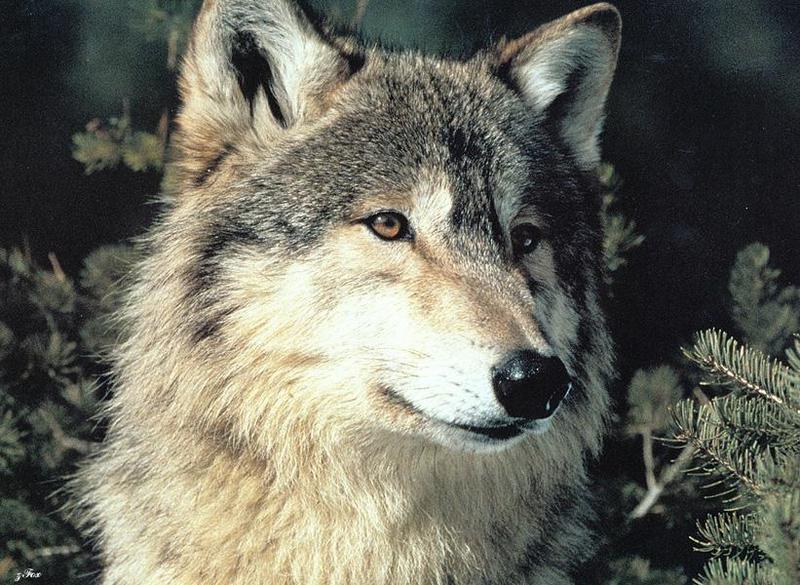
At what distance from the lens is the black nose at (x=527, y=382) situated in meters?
2.56

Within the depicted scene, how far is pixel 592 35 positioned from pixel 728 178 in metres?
1.50

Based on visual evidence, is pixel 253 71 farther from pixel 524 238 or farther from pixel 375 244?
pixel 524 238

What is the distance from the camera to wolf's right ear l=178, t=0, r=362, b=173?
10.5ft

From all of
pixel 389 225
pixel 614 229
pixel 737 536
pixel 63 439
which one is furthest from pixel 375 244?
pixel 63 439

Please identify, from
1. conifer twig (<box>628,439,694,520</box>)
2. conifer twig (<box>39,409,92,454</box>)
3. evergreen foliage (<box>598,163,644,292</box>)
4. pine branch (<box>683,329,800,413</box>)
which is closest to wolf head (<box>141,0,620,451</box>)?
pine branch (<box>683,329,800,413</box>)

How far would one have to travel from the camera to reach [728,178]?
4.69 m

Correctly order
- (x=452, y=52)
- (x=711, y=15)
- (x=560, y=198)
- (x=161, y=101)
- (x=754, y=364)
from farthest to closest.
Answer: (x=161, y=101) → (x=711, y=15) → (x=452, y=52) → (x=560, y=198) → (x=754, y=364)

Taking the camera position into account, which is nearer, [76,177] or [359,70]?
[359,70]

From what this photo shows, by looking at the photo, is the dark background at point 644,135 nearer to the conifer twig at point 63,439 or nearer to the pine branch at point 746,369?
the conifer twig at point 63,439

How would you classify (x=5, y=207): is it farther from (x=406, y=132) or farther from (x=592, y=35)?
(x=592, y=35)

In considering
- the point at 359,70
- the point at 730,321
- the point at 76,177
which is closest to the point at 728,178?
the point at 730,321

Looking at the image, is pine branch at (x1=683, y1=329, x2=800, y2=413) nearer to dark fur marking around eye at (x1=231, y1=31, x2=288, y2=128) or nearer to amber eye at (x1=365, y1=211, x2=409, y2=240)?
amber eye at (x1=365, y1=211, x2=409, y2=240)

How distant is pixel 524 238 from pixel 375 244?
0.55 m

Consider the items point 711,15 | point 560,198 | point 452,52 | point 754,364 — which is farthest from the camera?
point 711,15
